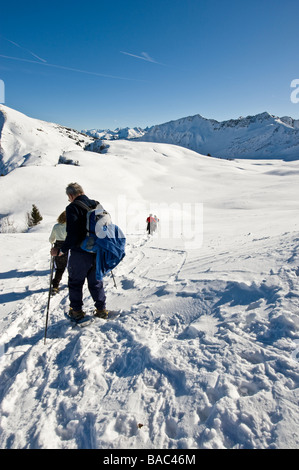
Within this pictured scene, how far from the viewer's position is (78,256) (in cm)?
355

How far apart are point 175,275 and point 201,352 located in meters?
2.56

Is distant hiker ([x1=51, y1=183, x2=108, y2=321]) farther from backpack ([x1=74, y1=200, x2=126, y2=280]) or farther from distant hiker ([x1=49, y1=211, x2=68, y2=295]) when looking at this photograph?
distant hiker ([x1=49, y1=211, x2=68, y2=295])

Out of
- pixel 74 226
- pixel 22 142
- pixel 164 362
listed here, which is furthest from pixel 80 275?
pixel 22 142

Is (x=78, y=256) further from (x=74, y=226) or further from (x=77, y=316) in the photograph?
(x=77, y=316)

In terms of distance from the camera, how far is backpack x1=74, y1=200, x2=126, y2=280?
3.43 meters

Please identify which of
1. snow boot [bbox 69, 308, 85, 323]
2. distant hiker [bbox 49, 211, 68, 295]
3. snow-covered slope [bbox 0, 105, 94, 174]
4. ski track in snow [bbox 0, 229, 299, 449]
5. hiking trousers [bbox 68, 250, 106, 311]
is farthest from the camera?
snow-covered slope [bbox 0, 105, 94, 174]

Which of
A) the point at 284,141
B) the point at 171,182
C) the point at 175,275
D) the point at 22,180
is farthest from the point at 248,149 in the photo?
the point at 175,275

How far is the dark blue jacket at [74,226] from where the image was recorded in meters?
3.40

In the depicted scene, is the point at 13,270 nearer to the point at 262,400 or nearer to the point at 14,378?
the point at 14,378

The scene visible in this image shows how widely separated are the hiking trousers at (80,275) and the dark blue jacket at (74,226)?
0.17 metres

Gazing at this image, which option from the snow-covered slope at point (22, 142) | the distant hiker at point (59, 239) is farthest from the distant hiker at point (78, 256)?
the snow-covered slope at point (22, 142)

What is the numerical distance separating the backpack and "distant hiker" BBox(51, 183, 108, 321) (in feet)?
0.27

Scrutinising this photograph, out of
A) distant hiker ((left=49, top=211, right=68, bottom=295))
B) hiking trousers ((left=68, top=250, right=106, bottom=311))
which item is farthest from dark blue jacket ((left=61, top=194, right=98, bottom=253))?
distant hiker ((left=49, top=211, right=68, bottom=295))

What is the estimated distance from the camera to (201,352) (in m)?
2.77
